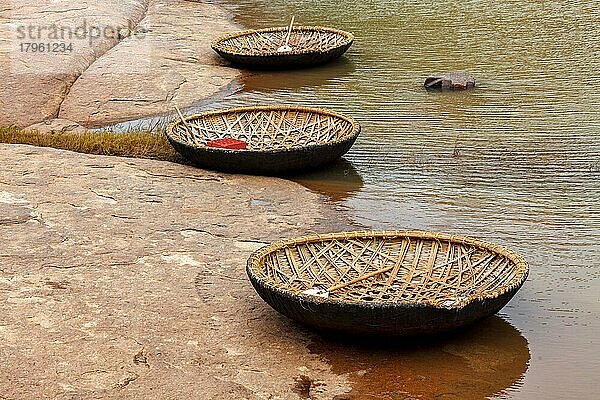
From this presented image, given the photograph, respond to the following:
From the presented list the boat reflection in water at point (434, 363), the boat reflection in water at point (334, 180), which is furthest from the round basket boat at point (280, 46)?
the boat reflection in water at point (434, 363)

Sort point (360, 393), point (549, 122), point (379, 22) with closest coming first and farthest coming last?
point (360, 393), point (549, 122), point (379, 22)

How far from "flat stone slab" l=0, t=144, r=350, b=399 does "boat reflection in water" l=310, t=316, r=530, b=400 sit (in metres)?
Result: 0.11

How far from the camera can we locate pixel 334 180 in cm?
674

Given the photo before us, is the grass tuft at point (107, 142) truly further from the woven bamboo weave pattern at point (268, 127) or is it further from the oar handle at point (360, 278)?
the oar handle at point (360, 278)

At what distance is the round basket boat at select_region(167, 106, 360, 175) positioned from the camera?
6.55 m

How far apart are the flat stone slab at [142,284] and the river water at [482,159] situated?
34cm

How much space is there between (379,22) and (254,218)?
254 inches

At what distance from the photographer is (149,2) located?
13703 millimetres

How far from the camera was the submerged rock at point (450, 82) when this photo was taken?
8.62 metres

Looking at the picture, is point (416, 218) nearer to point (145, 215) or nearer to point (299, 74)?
point (145, 215)

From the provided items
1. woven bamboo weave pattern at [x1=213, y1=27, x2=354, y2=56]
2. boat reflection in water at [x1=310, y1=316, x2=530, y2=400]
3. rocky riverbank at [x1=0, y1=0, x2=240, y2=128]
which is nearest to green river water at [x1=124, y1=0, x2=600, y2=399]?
boat reflection in water at [x1=310, y1=316, x2=530, y2=400]

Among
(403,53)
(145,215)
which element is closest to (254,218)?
(145,215)

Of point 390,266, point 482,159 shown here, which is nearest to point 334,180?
point 482,159

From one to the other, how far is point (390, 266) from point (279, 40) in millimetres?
6314
